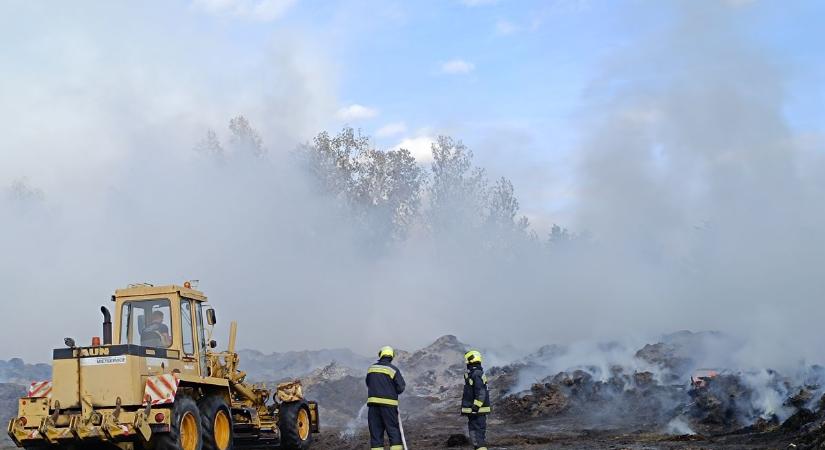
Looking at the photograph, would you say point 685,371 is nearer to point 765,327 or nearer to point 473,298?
point 765,327

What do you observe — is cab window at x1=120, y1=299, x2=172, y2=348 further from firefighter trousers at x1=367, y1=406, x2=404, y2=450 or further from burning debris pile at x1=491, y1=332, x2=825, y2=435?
burning debris pile at x1=491, y1=332, x2=825, y2=435

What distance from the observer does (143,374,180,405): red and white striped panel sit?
1129cm

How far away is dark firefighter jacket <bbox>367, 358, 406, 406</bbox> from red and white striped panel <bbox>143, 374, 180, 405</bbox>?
271 cm

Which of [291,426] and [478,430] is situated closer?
[478,430]

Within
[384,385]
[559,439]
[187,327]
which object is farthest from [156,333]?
[559,439]

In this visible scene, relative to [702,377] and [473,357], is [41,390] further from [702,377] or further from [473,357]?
[702,377]

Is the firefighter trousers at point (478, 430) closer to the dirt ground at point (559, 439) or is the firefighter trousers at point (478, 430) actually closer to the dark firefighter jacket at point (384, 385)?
the dark firefighter jacket at point (384, 385)

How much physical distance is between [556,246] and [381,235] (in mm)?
13622

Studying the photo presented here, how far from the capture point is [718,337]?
86.3ft

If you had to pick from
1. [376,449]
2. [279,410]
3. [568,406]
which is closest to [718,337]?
[568,406]

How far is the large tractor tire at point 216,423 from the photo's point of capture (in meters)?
12.4

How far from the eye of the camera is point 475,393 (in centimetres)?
1223

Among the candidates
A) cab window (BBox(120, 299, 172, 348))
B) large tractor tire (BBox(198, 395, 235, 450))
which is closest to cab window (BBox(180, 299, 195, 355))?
cab window (BBox(120, 299, 172, 348))

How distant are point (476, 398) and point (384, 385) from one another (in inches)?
66.7
